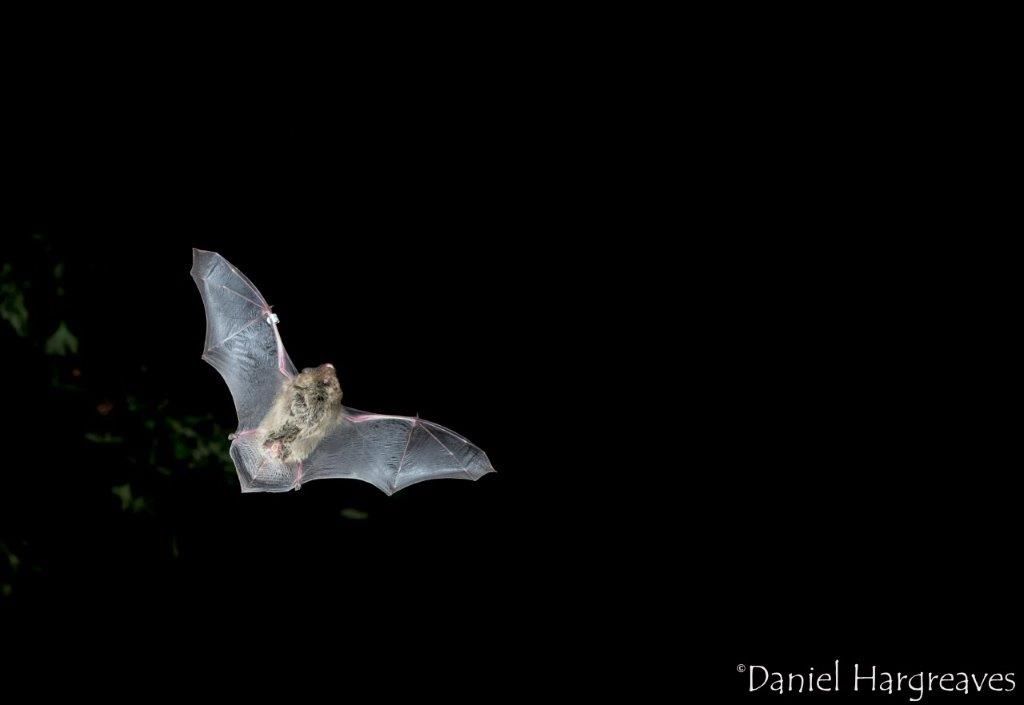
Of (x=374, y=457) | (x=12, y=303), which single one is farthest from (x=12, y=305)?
(x=374, y=457)

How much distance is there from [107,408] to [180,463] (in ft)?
1.06

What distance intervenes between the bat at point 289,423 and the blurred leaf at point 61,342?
49 cm

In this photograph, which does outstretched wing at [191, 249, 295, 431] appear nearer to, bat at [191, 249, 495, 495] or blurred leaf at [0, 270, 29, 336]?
bat at [191, 249, 495, 495]

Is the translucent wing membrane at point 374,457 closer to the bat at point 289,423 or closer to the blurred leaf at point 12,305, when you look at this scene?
the bat at point 289,423

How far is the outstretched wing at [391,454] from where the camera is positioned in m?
2.79

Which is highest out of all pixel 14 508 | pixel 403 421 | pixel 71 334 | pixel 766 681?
pixel 71 334

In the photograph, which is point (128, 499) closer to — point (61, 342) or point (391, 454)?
point (61, 342)

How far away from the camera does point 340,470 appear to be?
2891 mm

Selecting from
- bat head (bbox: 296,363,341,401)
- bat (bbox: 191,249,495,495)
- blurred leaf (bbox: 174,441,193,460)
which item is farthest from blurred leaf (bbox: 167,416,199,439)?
bat head (bbox: 296,363,341,401)

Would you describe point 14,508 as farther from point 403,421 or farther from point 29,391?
point 403,421

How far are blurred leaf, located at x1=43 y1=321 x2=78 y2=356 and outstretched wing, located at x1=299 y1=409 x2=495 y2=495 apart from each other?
36.9 inches

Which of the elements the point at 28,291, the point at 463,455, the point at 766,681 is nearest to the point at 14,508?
the point at 28,291

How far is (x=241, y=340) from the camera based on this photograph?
2.84 meters

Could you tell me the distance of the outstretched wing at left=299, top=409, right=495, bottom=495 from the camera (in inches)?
110
